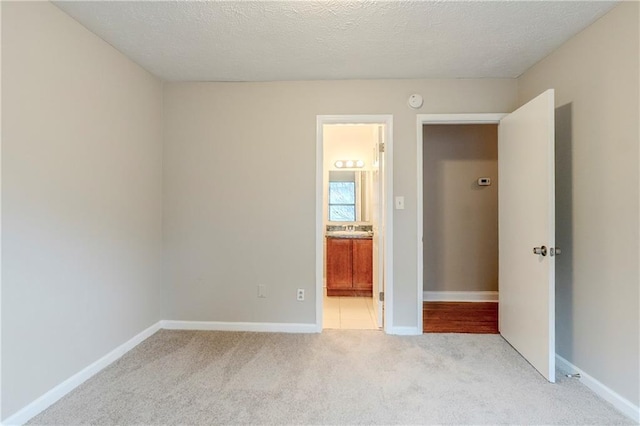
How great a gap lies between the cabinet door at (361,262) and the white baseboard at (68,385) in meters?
2.47

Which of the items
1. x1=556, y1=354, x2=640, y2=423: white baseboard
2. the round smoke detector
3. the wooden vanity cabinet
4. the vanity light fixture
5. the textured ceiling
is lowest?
x1=556, y1=354, x2=640, y2=423: white baseboard

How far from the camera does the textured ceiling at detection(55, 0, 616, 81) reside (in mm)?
1771


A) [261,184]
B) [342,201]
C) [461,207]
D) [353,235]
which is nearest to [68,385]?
[261,184]

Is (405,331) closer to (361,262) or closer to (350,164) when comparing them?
(361,262)

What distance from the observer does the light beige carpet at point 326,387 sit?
165 cm

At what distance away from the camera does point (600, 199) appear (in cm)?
185

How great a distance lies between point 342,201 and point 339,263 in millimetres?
957

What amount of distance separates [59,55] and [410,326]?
321 centimetres

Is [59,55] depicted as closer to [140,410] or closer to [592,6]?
[140,410]

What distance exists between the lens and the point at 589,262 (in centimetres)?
194

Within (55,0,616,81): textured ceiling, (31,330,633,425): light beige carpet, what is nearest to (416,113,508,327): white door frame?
(55,0,616,81): textured ceiling

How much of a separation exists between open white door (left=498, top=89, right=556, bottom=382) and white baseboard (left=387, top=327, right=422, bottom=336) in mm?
726

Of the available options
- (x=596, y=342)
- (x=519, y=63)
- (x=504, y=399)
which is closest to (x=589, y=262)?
(x=596, y=342)

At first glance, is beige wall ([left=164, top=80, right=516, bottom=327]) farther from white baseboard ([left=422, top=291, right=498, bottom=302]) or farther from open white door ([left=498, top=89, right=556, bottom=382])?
white baseboard ([left=422, top=291, right=498, bottom=302])
